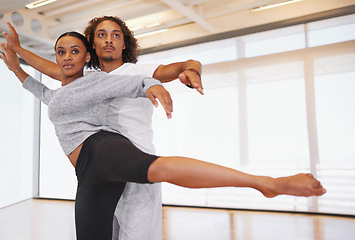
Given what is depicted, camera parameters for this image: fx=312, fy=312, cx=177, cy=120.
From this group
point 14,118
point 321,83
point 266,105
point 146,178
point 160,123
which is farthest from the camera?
point 14,118

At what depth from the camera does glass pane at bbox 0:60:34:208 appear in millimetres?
4891

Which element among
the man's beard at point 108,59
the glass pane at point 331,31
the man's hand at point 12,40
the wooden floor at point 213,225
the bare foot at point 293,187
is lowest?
the wooden floor at point 213,225

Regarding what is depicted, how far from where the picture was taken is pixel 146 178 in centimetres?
91

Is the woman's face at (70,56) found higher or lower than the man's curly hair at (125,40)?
lower

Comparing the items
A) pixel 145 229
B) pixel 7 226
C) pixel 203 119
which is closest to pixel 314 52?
pixel 203 119

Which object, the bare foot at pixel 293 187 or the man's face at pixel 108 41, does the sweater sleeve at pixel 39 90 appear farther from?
the bare foot at pixel 293 187

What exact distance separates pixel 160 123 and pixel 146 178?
12.8 ft

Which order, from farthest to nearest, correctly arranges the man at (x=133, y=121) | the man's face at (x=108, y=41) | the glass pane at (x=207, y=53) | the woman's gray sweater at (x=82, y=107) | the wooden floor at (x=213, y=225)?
the glass pane at (x=207, y=53), the wooden floor at (x=213, y=225), the man's face at (x=108, y=41), the man at (x=133, y=121), the woman's gray sweater at (x=82, y=107)

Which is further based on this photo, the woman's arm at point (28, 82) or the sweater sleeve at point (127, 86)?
the woman's arm at point (28, 82)

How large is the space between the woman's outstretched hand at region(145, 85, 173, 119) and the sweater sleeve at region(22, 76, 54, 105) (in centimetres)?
62

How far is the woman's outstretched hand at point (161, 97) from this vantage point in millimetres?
851

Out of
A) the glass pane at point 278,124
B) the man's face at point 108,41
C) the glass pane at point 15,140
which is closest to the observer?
the man's face at point 108,41

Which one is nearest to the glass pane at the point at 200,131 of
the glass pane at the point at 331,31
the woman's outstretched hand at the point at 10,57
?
the glass pane at the point at 331,31

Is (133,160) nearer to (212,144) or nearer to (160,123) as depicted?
(212,144)
